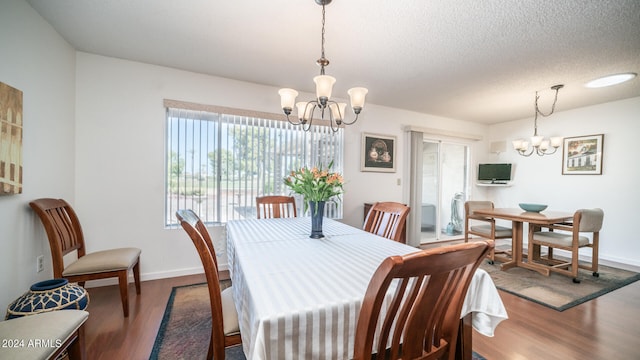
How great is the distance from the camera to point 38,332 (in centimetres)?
102

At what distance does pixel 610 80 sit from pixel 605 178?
177 centimetres

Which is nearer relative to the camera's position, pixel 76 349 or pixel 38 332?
pixel 38 332

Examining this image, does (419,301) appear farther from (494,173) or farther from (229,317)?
(494,173)

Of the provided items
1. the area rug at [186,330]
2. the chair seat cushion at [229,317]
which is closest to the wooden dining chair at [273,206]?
the area rug at [186,330]

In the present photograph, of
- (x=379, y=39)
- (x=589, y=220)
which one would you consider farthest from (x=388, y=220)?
(x=589, y=220)

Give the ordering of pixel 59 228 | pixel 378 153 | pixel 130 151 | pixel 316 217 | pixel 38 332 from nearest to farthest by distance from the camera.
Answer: pixel 38 332
pixel 316 217
pixel 59 228
pixel 130 151
pixel 378 153

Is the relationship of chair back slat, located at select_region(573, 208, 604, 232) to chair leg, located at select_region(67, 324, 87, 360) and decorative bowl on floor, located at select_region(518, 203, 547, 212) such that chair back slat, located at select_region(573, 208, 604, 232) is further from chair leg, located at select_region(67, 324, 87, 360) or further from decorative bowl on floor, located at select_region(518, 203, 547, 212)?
chair leg, located at select_region(67, 324, 87, 360)

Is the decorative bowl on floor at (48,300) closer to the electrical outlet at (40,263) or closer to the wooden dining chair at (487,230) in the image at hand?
the electrical outlet at (40,263)

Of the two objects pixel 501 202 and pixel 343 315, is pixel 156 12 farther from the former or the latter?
pixel 501 202

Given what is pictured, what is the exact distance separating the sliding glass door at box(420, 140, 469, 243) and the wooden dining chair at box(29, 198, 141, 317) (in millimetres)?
4375

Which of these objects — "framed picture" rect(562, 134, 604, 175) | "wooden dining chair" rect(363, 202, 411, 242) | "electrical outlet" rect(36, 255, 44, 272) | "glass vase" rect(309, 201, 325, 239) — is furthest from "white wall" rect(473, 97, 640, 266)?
"electrical outlet" rect(36, 255, 44, 272)

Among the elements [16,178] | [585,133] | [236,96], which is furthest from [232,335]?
[585,133]

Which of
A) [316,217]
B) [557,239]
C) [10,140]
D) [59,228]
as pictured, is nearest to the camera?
[10,140]

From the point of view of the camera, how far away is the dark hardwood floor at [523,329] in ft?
5.44
